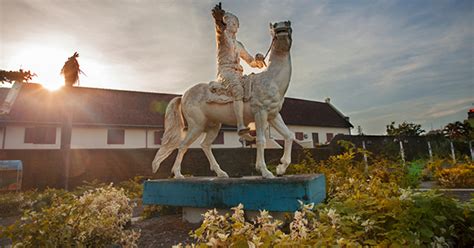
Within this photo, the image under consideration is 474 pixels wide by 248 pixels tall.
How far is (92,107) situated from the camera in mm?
18766

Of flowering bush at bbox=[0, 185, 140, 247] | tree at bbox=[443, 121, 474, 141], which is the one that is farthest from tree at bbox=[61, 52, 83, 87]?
tree at bbox=[443, 121, 474, 141]

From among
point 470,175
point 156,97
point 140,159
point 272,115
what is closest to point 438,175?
point 470,175

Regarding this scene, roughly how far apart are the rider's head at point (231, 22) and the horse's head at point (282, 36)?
0.78m

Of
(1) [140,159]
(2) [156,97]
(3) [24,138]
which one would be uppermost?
(2) [156,97]

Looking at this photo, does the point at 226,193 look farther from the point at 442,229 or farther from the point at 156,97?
the point at 156,97

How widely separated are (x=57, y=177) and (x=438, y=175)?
12.9 m

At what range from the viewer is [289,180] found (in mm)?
3303

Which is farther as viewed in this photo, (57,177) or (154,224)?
(57,177)

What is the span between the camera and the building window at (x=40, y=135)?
1612 centimetres

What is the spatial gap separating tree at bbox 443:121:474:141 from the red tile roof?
17.4m

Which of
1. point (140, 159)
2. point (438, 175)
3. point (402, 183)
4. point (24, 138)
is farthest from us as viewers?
point (24, 138)

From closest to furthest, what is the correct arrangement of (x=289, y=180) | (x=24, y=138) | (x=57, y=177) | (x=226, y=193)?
1. (x=289, y=180)
2. (x=226, y=193)
3. (x=57, y=177)
4. (x=24, y=138)

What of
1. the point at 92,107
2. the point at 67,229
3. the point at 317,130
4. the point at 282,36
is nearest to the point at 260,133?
the point at 282,36

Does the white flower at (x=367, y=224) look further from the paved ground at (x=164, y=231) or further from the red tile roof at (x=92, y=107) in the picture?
the red tile roof at (x=92, y=107)
